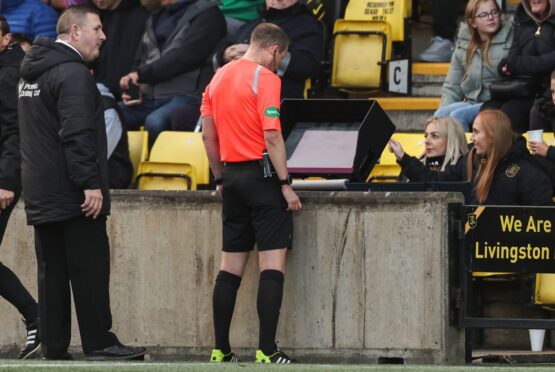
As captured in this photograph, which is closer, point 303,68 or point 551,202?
point 551,202

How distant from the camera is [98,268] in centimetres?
881

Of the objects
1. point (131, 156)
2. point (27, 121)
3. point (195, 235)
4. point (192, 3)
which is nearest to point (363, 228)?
point (195, 235)

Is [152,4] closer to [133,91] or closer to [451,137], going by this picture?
[133,91]

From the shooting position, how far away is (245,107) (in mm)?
9094

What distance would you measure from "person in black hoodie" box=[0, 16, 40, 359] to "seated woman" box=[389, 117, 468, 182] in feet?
8.75

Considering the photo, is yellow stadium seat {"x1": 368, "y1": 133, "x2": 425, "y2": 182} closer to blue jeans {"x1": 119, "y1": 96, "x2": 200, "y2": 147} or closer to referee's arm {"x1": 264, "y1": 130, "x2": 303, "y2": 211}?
blue jeans {"x1": 119, "y1": 96, "x2": 200, "y2": 147}

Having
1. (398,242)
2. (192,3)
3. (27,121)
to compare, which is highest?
(192,3)

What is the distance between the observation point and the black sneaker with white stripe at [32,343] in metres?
9.55

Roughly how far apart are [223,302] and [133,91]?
14.7ft

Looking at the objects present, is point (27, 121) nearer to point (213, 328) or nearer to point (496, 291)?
point (213, 328)

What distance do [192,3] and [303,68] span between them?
1.40 metres

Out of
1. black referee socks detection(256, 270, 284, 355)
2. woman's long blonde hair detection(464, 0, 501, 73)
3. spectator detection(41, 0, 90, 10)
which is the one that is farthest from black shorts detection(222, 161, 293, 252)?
spectator detection(41, 0, 90, 10)

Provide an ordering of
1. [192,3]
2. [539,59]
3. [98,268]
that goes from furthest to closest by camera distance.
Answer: [192,3]
[539,59]
[98,268]

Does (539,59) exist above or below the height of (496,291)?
above
